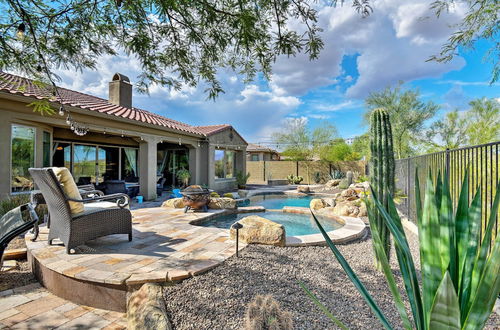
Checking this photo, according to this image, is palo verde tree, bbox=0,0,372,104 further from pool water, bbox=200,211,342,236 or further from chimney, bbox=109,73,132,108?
chimney, bbox=109,73,132,108

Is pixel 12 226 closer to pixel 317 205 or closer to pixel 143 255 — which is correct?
pixel 143 255

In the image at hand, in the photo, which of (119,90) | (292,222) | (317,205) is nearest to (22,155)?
(119,90)

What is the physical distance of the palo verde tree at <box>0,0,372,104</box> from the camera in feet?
11.2

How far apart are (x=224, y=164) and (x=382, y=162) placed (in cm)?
1286

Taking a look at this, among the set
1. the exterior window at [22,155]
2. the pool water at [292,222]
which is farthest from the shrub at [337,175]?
the exterior window at [22,155]

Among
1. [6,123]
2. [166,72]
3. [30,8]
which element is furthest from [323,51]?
[6,123]

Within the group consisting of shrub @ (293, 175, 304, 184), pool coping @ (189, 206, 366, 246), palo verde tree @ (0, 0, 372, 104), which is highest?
palo verde tree @ (0, 0, 372, 104)

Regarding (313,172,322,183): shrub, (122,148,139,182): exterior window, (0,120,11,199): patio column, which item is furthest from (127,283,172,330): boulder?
(313,172,322,183): shrub

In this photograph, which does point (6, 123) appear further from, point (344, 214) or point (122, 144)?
point (344, 214)

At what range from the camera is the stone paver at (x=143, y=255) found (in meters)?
2.97

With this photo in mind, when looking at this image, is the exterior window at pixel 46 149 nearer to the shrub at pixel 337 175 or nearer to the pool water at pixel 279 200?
the pool water at pixel 279 200

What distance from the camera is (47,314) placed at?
8.77 ft

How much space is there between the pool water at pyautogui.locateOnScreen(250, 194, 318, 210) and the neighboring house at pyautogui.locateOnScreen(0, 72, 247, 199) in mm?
2666

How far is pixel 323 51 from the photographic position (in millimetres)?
3838
